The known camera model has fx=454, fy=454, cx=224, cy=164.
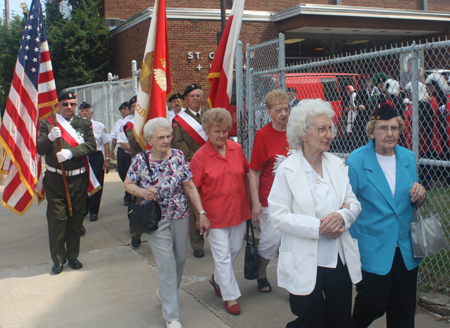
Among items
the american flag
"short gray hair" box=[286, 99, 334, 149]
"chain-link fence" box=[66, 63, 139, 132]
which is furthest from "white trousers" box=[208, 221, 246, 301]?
"chain-link fence" box=[66, 63, 139, 132]

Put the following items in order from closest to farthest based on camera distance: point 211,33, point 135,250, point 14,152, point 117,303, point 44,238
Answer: point 117,303, point 14,152, point 135,250, point 44,238, point 211,33

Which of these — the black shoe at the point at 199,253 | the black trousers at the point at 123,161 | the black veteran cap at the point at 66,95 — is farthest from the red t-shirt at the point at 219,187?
the black trousers at the point at 123,161

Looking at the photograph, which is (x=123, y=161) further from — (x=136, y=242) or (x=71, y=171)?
(x=71, y=171)

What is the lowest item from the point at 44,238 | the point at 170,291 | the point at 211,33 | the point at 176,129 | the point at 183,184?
the point at 44,238

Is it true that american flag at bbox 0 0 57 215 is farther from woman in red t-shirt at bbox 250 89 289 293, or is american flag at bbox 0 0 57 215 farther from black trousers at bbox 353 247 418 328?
black trousers at bbox 353 247 418 328

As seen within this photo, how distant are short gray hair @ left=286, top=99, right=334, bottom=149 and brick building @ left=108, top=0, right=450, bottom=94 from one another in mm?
14689

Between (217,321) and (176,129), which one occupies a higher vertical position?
(176,129)

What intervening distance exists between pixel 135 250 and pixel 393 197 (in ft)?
12.9

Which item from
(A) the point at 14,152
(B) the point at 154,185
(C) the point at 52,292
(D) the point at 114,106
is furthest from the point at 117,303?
(D) the point at 114,106

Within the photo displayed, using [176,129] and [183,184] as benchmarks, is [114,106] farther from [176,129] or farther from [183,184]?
[183,184]

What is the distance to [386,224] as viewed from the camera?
9.68 feet

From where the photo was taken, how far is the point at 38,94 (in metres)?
5.18

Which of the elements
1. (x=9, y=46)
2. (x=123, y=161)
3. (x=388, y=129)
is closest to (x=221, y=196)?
(x=388, y=129)

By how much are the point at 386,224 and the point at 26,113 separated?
4037 millimetres
